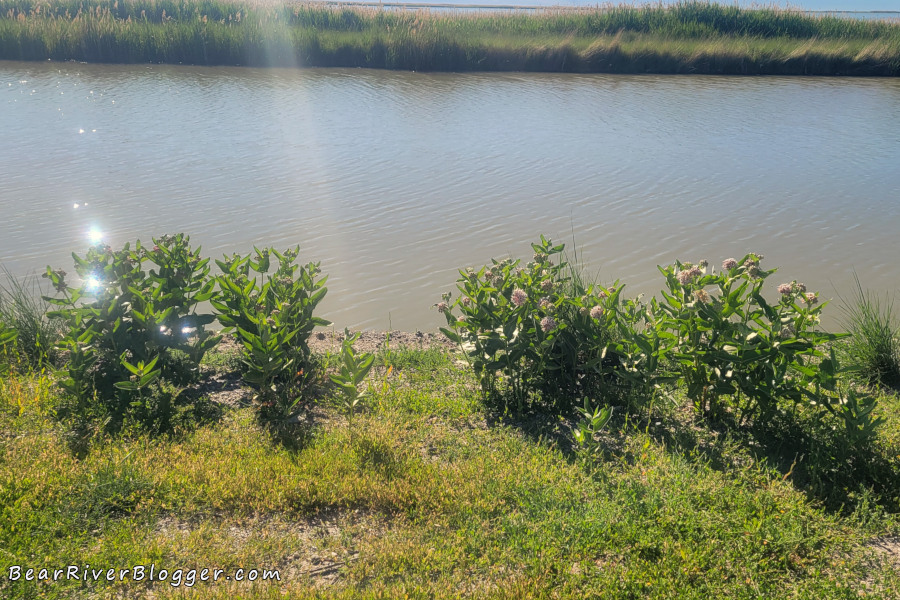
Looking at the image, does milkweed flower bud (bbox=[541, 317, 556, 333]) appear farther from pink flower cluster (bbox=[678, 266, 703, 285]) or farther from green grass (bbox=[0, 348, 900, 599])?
pink flower cluster (bbox=[678, 266, 703, 285])

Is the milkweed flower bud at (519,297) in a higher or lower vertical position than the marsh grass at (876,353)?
higher

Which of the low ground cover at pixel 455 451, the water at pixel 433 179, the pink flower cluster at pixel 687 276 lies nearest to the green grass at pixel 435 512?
the low ground cover at pixel 455 451

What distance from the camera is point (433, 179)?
10.6 meters

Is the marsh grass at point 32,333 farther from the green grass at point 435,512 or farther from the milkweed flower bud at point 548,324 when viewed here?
the milkweed flower bud at point 548,324

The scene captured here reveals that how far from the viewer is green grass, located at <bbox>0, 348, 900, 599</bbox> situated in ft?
10.2

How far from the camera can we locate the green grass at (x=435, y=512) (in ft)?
10.2

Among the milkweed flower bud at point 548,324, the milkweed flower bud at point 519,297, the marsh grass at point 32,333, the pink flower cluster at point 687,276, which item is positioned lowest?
the marsh grass at point 32,333

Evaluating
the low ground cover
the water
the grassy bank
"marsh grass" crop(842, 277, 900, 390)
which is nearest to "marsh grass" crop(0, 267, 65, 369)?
the low ground cover

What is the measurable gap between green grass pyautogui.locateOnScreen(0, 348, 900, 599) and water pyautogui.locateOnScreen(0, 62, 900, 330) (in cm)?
260

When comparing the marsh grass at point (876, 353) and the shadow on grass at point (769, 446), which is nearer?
the shadow on grass at point (769, 446)

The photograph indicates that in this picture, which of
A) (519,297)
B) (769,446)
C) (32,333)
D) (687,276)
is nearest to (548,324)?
(519,297)

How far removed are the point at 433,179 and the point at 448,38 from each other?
1428cm

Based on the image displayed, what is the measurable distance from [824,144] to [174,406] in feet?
42.2

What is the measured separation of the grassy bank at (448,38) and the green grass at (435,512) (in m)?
20.4
